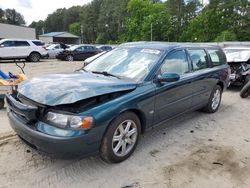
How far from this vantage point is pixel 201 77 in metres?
5.09

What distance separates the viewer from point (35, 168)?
11.0ft

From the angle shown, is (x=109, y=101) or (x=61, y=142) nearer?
(x=61, y=142)

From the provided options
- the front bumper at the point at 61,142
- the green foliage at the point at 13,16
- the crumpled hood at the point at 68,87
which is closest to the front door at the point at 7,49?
the crumpled hood at the point at 68,87

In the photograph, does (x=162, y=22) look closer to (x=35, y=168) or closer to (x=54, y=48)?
(x=54, y=48)

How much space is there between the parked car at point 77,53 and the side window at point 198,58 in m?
17.4

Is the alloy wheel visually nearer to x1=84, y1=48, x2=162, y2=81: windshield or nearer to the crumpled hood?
the crumpled hood

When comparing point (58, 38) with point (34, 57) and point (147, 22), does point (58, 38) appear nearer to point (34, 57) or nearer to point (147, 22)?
point (147, 22)

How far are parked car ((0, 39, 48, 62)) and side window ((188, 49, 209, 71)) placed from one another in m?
15.6

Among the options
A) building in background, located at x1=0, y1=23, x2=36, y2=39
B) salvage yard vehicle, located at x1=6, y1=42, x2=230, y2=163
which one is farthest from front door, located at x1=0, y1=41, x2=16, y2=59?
building in background, located at x1=0, y1=23, x2=36, y2=39

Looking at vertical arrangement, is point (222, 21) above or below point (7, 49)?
above

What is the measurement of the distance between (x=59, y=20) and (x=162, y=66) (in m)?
123

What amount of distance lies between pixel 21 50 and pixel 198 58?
51.8 feet

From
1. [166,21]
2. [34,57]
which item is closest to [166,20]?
[166,21]

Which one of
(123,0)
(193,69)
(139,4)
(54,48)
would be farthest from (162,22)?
(193,69)
